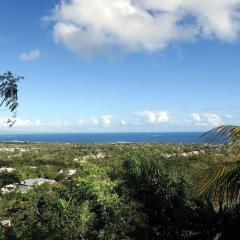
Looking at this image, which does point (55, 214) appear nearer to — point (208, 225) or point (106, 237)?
point (106, 237)

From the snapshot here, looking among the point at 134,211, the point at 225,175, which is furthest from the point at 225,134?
the point at 134,211

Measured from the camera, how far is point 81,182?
71.1 feet

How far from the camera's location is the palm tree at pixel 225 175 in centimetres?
1017

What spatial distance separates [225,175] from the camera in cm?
1022

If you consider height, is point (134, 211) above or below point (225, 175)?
below

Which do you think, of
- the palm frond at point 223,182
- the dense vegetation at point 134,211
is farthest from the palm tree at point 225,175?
the dense vegetation at point 134,211

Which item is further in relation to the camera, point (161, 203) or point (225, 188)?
point (161, 203)

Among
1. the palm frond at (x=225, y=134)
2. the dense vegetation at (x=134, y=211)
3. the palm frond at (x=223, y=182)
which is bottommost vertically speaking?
the dense vegetation at (x=134, y=211)

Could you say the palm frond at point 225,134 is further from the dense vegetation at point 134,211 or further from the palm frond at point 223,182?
the dense vegetation at point 134,211

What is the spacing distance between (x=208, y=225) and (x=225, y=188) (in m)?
10.1

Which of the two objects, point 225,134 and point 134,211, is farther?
point 134,211

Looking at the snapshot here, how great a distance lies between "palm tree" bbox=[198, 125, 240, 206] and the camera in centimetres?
1017

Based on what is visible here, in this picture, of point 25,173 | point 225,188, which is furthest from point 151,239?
point 25,173

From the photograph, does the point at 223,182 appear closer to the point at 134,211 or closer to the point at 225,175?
the point at 225,175
